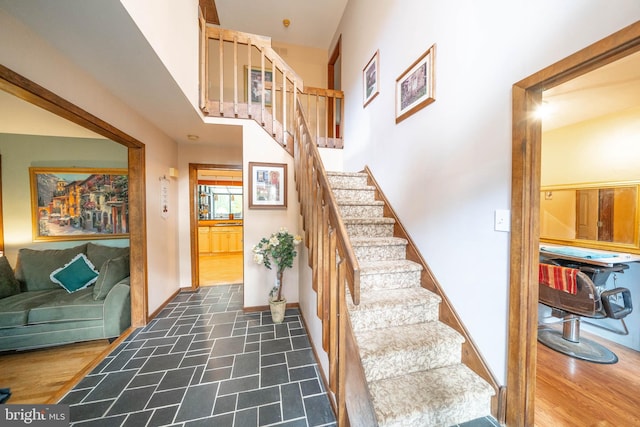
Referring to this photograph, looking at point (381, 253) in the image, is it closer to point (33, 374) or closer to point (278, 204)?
point (278, 204)

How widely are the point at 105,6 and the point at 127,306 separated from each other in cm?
273

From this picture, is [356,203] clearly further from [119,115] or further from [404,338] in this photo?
[119,115]

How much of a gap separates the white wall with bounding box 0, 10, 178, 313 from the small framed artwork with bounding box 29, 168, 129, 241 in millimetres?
725

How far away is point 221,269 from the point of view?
195 inches

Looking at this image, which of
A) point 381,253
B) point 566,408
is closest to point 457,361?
point 566,408

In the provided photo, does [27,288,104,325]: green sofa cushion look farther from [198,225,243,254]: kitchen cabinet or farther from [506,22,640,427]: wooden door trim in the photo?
[198,225,243,254]: kitchen cabinet

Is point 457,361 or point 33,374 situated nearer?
point 457,361

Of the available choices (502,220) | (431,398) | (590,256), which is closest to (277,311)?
(431,398)

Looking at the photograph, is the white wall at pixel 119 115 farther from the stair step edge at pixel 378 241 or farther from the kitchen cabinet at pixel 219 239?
the kitchen cabinet at pixel 219 239

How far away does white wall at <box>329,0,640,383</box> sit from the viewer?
1084mm

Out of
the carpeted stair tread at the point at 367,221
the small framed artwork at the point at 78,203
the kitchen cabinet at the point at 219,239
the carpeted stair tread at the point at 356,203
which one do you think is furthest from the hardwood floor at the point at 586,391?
the kitchen cabinet at the point at 219,239

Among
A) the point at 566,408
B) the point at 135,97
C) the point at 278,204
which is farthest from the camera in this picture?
the point at 278,204

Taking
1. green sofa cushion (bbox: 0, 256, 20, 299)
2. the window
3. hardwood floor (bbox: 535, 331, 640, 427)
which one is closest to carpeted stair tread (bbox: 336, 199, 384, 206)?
hardwood floor (bbox: 535, 331, 640, 427)

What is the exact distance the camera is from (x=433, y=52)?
1.84 m
